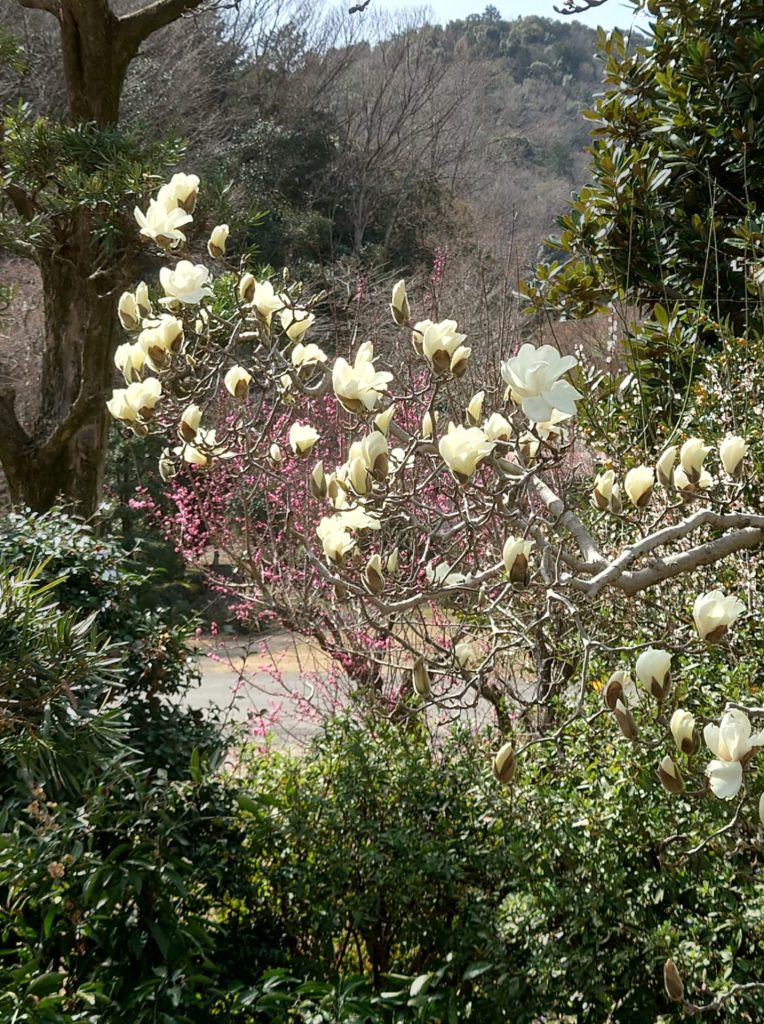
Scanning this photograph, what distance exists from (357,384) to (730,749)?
70 centimetres

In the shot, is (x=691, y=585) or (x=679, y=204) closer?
(x=691, y=585)

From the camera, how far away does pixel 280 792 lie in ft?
7.21

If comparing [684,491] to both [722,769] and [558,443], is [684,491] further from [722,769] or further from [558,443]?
[722,769]

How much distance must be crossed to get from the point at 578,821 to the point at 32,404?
21.5ft

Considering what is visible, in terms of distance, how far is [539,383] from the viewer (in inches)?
47.1

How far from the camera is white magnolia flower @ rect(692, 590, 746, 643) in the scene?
116cm

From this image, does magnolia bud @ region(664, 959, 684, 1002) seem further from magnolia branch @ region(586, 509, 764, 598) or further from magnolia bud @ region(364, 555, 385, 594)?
magnolia bud @ region(364, 555, 385, 594)

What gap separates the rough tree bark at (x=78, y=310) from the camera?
125 inches

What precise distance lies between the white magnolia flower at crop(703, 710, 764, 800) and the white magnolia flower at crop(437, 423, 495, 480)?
1.46ft

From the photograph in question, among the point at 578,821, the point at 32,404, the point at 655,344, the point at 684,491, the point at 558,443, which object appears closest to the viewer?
the point at 684,491

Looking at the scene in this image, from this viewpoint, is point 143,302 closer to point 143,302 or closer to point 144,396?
point 143,302

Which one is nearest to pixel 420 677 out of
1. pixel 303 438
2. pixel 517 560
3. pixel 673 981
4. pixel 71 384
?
pixel 517 560

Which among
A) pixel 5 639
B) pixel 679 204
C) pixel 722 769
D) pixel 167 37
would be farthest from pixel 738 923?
pixel 167 37

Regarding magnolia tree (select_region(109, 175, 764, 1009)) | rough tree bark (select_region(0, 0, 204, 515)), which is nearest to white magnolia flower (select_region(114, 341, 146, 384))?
magnolia tree (select_region(109, 175, 764, 1009))
